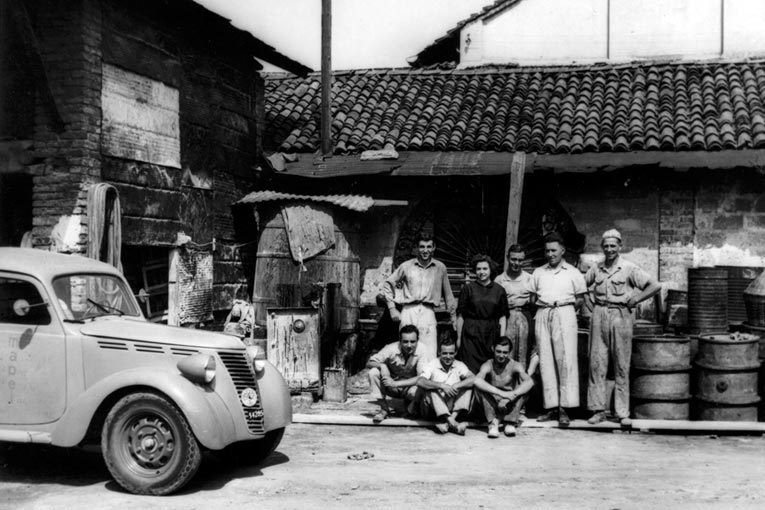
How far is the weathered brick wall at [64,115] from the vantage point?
8422 millimetres

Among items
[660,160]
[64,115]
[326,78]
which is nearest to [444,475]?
[64,115]

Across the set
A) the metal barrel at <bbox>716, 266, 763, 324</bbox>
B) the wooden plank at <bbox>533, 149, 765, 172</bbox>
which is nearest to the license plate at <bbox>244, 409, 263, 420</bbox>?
the wooden plank at <bbox>533, 149, 765, 172</bbox>

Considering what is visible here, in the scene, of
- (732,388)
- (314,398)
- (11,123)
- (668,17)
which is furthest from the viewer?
(668,17)

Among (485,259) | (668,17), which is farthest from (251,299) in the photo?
(668,17)

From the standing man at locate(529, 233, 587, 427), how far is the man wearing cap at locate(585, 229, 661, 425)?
19 cm

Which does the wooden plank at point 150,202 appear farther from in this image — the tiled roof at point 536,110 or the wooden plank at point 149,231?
the tiled roof at point 536,110

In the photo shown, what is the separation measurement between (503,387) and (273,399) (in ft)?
8.78

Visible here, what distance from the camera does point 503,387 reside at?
8.03 meters

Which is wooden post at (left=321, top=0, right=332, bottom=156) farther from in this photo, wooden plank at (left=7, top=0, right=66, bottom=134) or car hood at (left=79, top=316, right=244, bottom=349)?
car hood at (left=79, top=316, right=244, bottom=349)

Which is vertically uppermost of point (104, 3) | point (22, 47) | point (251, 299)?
point (104, 3)

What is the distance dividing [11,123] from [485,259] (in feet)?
17.0

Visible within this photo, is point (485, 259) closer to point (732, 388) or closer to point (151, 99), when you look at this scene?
point (732, 388)

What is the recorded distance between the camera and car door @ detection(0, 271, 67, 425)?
588 cm

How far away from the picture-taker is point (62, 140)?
8.48m
